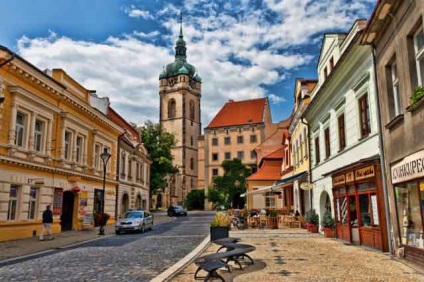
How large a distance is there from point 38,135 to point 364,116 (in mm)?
16833

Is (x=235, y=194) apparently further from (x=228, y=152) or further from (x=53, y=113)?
(x=53, y=113)

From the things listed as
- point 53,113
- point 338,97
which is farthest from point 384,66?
point 53,113

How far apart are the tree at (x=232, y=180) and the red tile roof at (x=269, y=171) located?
25.7 metres

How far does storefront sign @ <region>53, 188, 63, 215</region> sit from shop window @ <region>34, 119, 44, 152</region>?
2.74 meters

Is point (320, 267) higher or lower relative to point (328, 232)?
lower

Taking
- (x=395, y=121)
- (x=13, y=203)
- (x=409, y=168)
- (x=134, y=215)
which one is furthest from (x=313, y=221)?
(x=13, y=203)

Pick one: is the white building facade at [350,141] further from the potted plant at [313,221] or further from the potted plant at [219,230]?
the potted plant at [219,230]

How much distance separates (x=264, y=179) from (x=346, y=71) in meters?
27.8

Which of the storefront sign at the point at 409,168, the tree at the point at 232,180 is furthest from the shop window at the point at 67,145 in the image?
the tree at the point at 232,180

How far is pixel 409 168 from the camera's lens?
31.1ft

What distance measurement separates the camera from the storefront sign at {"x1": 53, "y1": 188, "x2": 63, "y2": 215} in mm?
22455

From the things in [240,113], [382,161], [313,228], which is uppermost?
[240,113]

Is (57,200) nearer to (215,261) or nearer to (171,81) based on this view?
(215,261)

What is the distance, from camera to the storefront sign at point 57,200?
22455 millimetres
